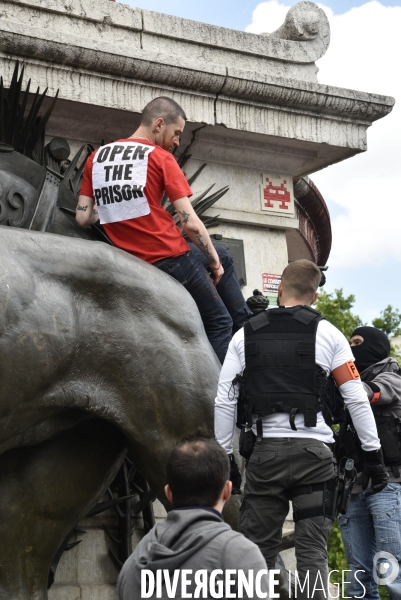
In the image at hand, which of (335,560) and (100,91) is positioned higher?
(100,91)

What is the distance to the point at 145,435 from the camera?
17.3 ft

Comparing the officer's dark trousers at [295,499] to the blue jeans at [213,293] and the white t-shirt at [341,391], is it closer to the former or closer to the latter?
the white t-shirt at [341,391]

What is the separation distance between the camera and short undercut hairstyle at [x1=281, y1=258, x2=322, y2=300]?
5.24 m

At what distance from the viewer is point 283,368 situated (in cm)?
496

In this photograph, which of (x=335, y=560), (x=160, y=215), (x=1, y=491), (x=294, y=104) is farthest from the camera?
(x=335, y=560)

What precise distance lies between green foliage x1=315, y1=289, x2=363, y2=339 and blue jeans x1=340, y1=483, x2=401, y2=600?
689 inches

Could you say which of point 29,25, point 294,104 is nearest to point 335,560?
point 294,104

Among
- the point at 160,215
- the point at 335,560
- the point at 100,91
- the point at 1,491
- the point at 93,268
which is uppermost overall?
the point at 100,91

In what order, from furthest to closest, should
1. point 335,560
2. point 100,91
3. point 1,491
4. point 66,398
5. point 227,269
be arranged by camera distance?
point 335,560 → point 100,91 → point 227,269 → point 1,491 → point 66,398

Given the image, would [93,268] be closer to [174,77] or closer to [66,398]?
[66,398]

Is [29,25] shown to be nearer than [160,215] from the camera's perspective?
No

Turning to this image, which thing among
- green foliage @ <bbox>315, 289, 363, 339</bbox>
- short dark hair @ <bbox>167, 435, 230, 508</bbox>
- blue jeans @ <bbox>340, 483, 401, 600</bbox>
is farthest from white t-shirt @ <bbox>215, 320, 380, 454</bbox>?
green foliage @ <bbox>315, 289, 363, 339</bbox>

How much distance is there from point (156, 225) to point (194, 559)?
2.70 meters

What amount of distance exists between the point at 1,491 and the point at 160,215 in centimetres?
154
